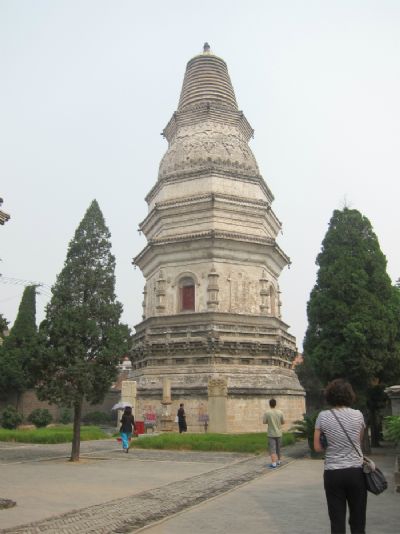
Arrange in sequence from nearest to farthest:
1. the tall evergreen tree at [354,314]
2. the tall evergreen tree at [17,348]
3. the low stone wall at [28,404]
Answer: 1. the tall evergreen tree at [354,314]
2. the tall evergreen tree at [17,348]
3. the low stone wall at [28,404]

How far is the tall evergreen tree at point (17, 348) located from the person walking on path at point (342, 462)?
1168 inches

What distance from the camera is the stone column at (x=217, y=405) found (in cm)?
2200

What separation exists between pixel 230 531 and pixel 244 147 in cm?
2799

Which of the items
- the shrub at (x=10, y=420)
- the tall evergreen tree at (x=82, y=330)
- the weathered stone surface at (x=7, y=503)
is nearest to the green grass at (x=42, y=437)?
the tall evergreen tree at (x=82, y=330)

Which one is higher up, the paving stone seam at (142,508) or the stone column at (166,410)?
the stone column at (166,410)

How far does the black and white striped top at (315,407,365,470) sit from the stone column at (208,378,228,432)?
16.8 m

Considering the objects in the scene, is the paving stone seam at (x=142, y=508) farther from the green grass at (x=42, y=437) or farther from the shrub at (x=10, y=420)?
the shrub at (x=10, y=420)

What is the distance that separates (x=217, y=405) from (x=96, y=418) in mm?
16884

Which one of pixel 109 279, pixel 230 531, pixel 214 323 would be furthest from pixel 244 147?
pixel 230 531

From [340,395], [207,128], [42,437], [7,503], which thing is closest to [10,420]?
[42,437]

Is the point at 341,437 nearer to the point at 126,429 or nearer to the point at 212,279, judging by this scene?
the point at 126,429

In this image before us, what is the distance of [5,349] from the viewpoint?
121ft

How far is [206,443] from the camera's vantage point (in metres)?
17.5

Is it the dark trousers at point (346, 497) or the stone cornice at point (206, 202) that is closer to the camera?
the dark trousers at point (346, 497)
